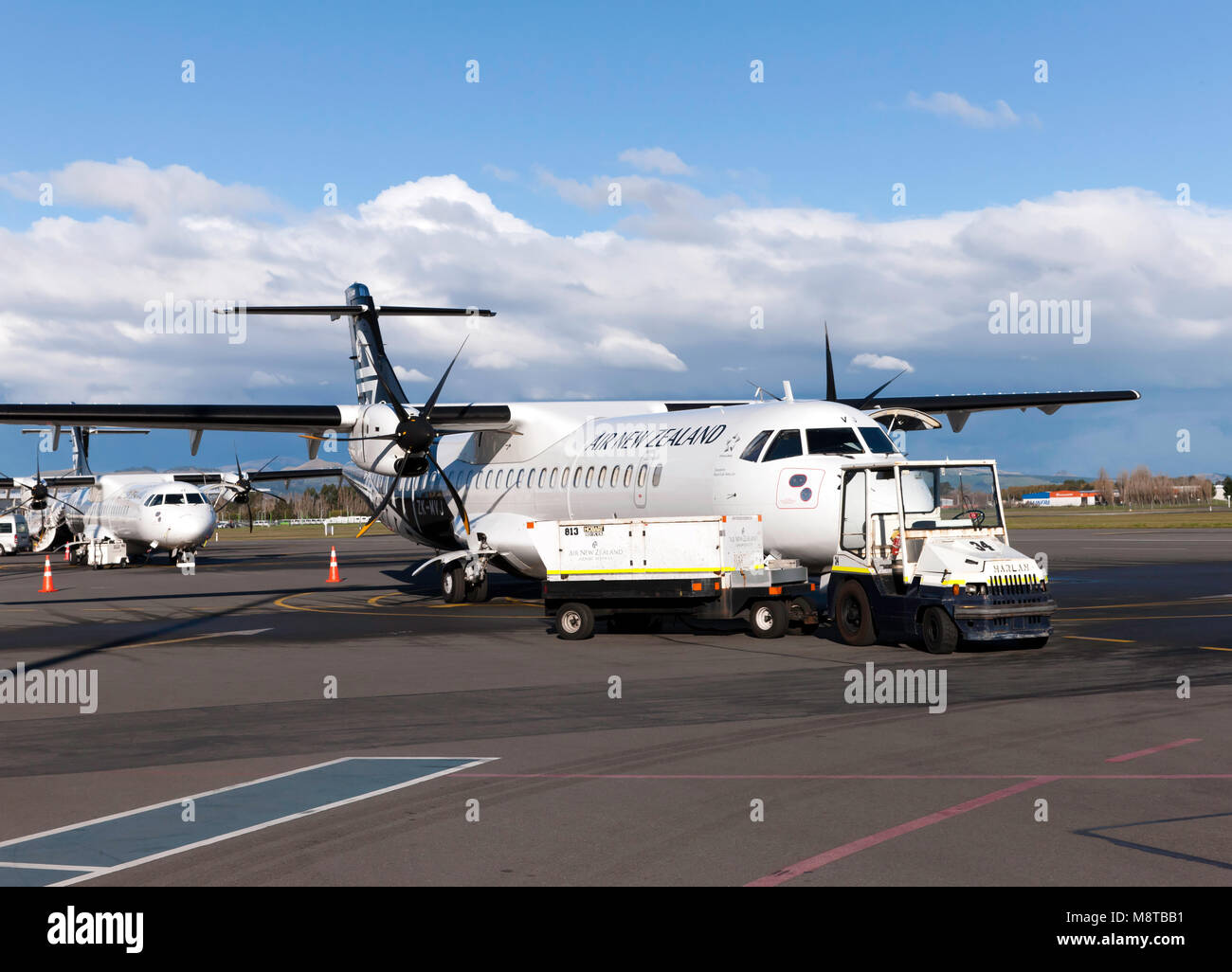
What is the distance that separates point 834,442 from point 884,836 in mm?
11744

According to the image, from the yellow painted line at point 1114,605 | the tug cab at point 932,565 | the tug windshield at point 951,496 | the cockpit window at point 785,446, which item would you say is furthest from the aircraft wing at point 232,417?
the yellow painted line at point 1114,605

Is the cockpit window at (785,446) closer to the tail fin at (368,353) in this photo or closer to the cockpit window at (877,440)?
the cockpit window at (877,440)

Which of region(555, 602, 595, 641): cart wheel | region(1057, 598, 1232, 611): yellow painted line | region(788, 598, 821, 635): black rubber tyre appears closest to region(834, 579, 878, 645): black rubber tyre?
region(788, 598, 821, 635): black rubber tyre

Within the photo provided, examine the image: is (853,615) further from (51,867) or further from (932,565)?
(51,867)

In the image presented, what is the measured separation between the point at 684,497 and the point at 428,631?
4878 mm

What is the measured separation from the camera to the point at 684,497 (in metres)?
19.7

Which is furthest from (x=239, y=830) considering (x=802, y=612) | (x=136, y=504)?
(x=136, y=504)

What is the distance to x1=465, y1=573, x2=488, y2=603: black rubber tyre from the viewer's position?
2478cm

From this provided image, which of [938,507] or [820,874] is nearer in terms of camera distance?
[820,874]

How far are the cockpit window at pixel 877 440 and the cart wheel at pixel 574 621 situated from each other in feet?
16.4

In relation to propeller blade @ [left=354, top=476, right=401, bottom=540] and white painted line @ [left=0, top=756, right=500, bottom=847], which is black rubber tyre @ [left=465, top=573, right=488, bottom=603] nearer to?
propeller blade @ [left=354, top=476, right=401, bottom=540]

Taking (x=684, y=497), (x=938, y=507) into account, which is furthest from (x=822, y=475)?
(x=684, y=497)

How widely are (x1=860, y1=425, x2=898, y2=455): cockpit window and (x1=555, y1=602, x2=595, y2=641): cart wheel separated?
4992mm
